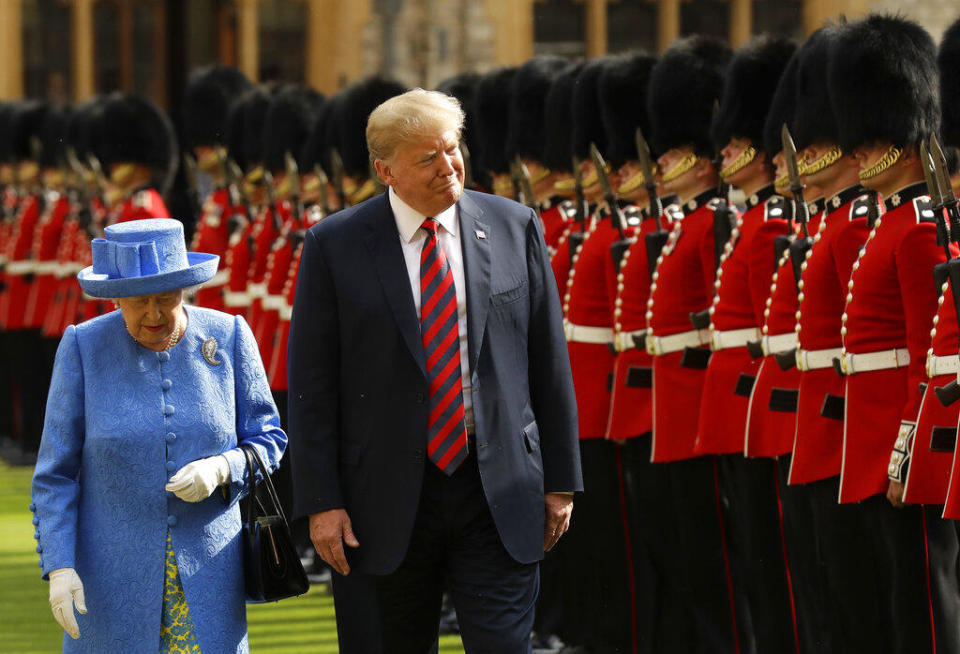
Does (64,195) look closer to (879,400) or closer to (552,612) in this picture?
(552,612)

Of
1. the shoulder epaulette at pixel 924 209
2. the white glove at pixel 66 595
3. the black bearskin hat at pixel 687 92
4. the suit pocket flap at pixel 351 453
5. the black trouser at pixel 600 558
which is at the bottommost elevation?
the black trouser at pixel 600 558

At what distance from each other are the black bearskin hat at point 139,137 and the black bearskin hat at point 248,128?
952 mm

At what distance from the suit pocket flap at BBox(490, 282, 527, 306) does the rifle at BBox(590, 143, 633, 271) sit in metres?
2.03

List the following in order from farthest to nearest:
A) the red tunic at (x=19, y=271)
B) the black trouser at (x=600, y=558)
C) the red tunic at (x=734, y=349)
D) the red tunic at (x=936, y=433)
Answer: the red tunic at (x=19, y=271) < the black trouser at (x=600, y=558) < the red tunic at (x=734, y=349) < the red tunic at (x=936, y=433)

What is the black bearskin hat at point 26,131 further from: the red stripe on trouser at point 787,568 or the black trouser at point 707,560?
the red stripe on trouser at point 787,568

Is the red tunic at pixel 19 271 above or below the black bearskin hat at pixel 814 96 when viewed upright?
below

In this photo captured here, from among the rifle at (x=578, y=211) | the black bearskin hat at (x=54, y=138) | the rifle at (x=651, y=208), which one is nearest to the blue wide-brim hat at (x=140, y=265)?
the rifle at (x=651, y=208)

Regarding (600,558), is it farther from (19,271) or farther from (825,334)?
(19,271)

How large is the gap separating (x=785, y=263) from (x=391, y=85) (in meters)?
4.13

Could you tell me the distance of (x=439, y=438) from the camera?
4012mm

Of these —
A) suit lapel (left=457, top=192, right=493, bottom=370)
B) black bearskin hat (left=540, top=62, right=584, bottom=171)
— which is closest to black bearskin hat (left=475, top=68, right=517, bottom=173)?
black bearskin hat (left=540, top=62, right=584, bottom=171)

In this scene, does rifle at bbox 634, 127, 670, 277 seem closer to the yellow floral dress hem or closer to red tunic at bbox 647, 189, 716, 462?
red tunic at bbox 647, 189, 716, 462

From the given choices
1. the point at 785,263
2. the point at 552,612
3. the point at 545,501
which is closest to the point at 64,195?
the point at 552,612

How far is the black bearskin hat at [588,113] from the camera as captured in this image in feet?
22.6
